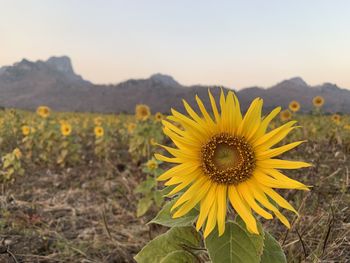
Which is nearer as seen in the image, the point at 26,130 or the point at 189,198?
the point at 189,198

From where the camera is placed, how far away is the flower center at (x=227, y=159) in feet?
5.19

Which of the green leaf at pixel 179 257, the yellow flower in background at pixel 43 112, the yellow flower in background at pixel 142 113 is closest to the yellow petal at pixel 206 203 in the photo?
the green leaf at pixel 179 257

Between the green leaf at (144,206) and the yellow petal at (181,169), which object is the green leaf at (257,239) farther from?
the green leaf at (144,206)

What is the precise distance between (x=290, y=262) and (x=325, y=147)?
4979 millimetres

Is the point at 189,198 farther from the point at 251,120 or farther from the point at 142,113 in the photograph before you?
the point at 142,113

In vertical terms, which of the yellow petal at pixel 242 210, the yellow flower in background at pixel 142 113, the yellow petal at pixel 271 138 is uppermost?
the yellow flower in background at pixel 142 113

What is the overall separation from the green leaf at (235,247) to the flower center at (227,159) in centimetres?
19

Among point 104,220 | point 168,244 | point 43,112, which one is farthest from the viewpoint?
point 43,112

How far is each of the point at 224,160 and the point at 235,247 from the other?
0.31 metres

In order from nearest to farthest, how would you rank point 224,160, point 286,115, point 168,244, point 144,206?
point 224,160
point 168,244
point 144,206
point 286,115

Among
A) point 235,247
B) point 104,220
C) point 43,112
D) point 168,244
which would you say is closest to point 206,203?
point 235,247

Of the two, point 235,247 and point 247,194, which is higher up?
point 247,194

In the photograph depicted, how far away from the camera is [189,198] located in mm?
1518

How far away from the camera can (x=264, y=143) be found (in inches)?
61.7
